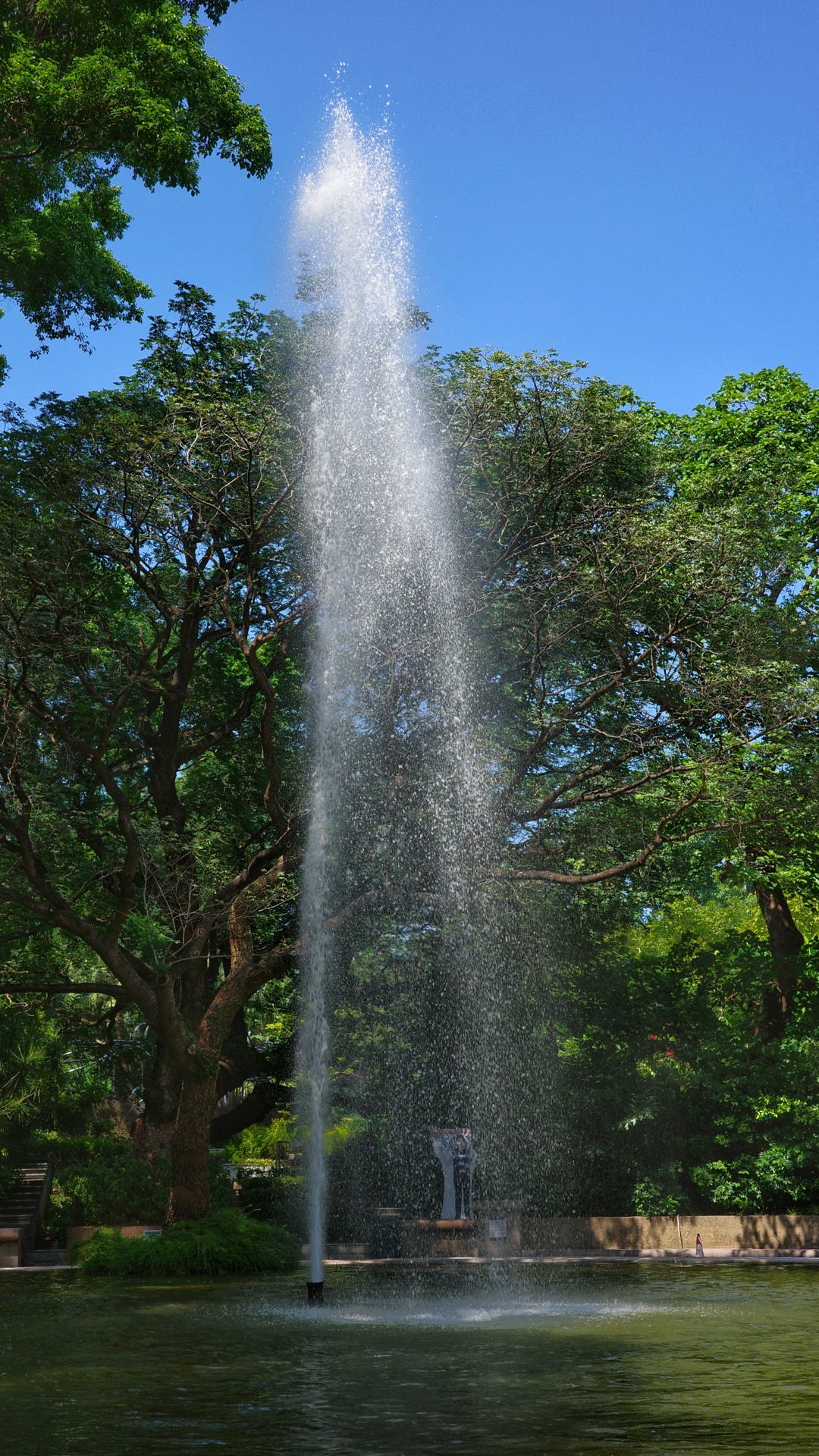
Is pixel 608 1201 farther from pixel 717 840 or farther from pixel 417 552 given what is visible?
pixel 417 552

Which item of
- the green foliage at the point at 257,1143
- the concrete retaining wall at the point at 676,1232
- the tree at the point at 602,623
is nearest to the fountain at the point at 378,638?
the tree at the point at 602,623

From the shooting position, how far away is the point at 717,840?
23.9m

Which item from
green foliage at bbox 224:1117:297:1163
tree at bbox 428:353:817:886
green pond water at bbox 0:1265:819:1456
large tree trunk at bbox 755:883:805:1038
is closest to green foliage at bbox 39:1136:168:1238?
green pond water at bbox 0:1265:819:1456

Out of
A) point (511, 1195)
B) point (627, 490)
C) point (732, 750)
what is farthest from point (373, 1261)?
point (627, 490)

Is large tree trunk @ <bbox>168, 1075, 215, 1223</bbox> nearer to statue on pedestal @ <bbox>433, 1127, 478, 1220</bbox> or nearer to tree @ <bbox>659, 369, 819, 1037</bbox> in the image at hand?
statue on pedestal @ <bbox>433, 1127, 478, 1220</bbox>

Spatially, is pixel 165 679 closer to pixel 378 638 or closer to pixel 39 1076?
pixel 378 638

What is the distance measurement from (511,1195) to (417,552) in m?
15.0

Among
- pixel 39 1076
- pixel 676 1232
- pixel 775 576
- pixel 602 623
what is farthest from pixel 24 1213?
pixel 775 576

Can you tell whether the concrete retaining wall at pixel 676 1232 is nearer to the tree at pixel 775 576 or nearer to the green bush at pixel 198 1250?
the tree at pixel 775 576

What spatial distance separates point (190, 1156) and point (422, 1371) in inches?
566

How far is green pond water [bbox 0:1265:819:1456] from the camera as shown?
686 cm

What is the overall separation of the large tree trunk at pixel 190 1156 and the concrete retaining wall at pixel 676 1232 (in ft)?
23.3

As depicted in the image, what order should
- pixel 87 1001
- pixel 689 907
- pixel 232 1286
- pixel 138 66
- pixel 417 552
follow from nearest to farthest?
1. pixel 138 66
2. pixel 232 1286
3. pixel 417 552
4. pixel 87 1001
5. pixel 689 907

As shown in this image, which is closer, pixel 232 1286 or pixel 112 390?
pixel 232 1286
